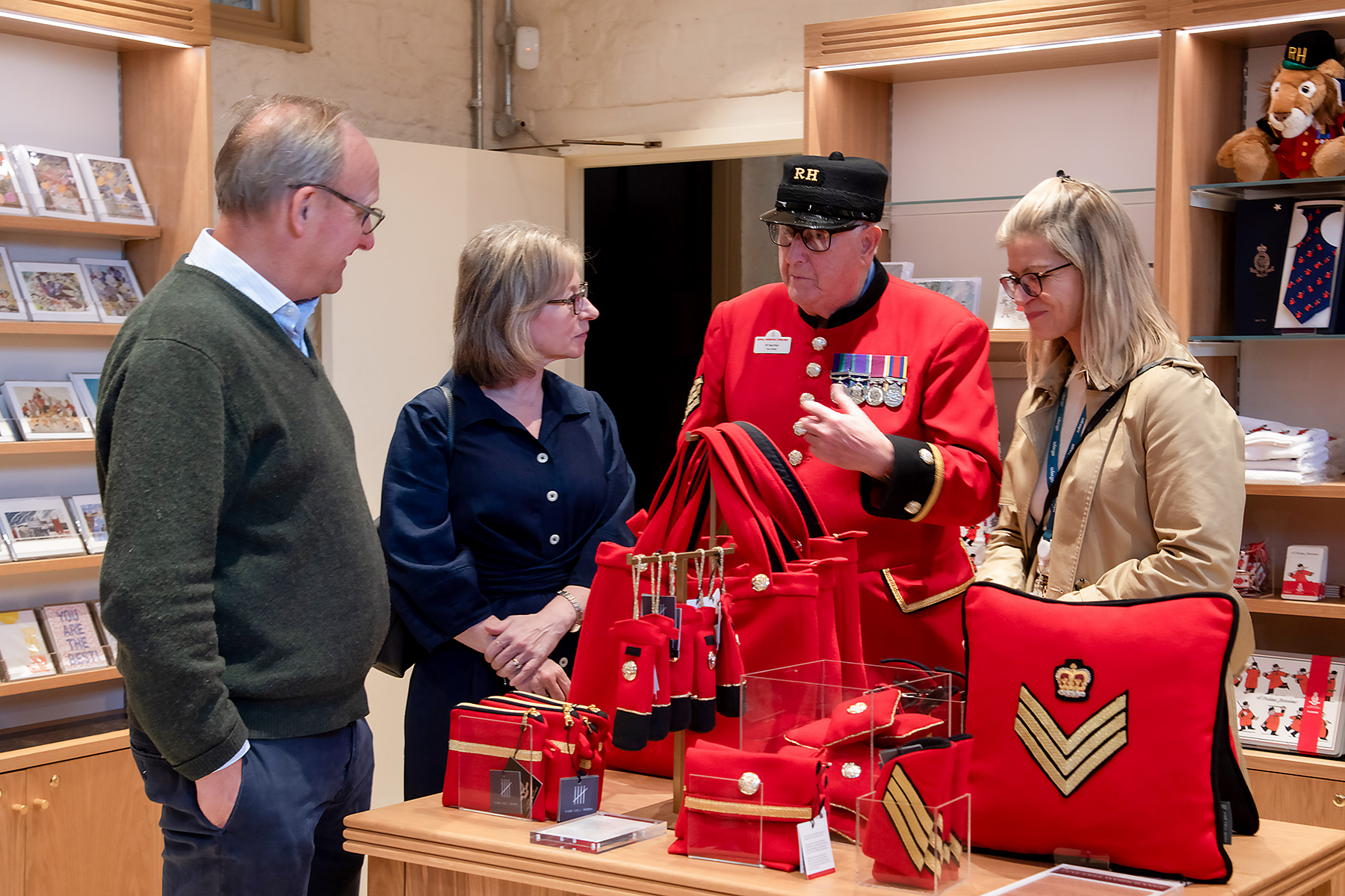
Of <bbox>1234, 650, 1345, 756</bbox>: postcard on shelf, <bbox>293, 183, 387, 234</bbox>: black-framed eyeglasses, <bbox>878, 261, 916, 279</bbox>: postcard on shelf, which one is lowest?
<bbox>1234, 650, 1345, 756</bbox>: postcard on shelf

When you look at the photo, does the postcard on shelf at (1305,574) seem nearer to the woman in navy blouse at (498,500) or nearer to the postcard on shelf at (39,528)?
the woman in navy blouse at (498,500)

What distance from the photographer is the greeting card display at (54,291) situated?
148 inches

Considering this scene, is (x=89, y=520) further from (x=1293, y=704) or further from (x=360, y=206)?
(x=1293, y=704)

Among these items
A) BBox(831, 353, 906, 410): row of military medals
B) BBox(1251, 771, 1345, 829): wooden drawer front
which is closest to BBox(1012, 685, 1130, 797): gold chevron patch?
BBox(831, 353, 906, 410): row of military medals

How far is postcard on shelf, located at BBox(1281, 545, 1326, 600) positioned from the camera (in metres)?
3.54

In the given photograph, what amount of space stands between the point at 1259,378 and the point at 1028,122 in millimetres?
1110

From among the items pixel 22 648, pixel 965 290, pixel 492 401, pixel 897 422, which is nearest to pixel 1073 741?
pixel 897 422

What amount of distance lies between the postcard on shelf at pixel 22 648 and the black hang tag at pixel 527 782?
2433 millimetres

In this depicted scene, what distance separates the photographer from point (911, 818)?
1.51 metres

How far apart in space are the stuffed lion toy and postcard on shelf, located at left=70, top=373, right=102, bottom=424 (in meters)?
3.38

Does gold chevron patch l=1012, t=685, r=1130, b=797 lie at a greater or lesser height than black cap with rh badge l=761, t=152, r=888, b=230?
lesser

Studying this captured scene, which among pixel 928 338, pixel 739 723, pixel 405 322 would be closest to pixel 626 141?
pixel 405 322

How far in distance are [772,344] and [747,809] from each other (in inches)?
46.5

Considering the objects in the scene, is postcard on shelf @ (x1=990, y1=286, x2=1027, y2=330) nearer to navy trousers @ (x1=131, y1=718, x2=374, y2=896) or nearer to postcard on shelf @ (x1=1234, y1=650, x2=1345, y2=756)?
postcard on shelf @ (x1=1234, y1=650, x2=1345, y2=756)
